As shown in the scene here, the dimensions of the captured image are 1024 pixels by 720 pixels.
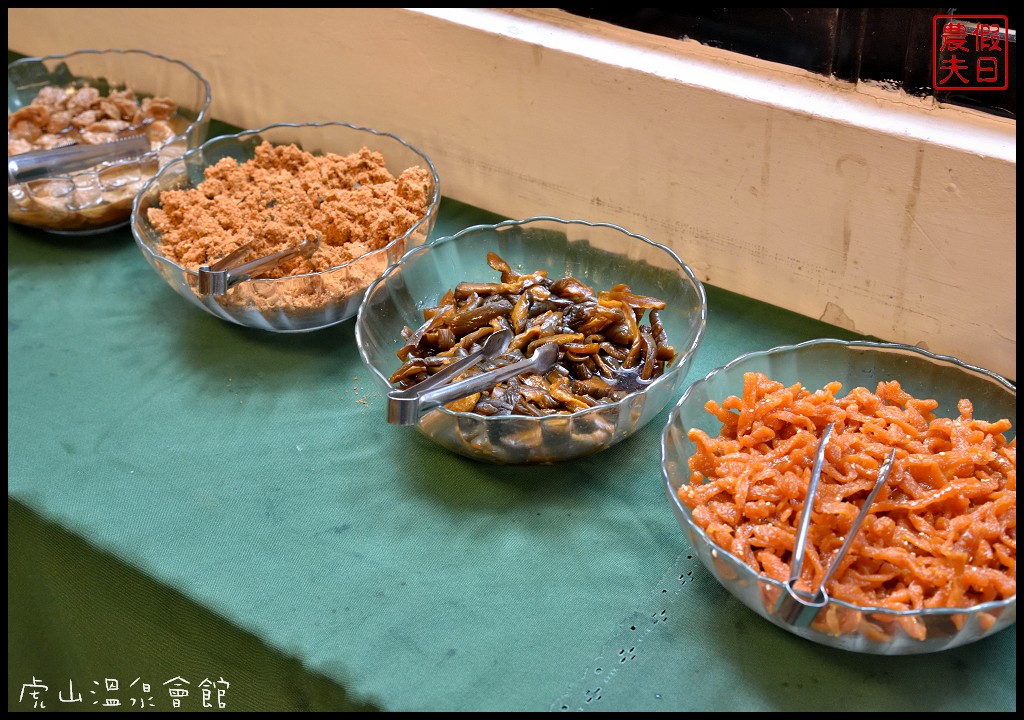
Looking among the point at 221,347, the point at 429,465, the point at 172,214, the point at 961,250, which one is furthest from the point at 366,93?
the point at 961,250

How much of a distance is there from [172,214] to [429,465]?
572 mm

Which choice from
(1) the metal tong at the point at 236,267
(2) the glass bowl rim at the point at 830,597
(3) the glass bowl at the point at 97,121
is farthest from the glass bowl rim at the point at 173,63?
(2) the glass bowl rim at the point at 830,597

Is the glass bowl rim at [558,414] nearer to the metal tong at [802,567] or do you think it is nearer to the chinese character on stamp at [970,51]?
the metal tong at [802,567]

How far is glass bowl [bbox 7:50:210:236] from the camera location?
1534 millimetres

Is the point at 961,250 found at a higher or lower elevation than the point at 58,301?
higher

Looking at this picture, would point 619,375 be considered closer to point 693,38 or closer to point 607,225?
point 607,225

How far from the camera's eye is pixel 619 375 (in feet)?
3.75

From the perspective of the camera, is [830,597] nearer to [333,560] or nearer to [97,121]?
[333,560]

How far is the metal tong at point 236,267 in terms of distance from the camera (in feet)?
4.21

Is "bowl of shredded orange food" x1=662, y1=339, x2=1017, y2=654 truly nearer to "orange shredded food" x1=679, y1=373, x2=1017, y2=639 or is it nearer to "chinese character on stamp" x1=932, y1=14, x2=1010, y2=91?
"orange shredded food" x1=679, y1=373, x2=1017, y2=639

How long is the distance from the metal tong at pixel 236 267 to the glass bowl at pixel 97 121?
1.09ft

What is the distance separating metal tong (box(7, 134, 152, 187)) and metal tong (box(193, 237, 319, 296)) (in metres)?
0.36

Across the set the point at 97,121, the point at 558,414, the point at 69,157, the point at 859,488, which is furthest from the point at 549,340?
the point at 97,121

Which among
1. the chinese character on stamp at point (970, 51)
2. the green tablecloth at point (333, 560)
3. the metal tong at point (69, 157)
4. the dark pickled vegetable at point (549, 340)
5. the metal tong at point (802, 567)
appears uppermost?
the chinese character on stamp at point (970, 51)
